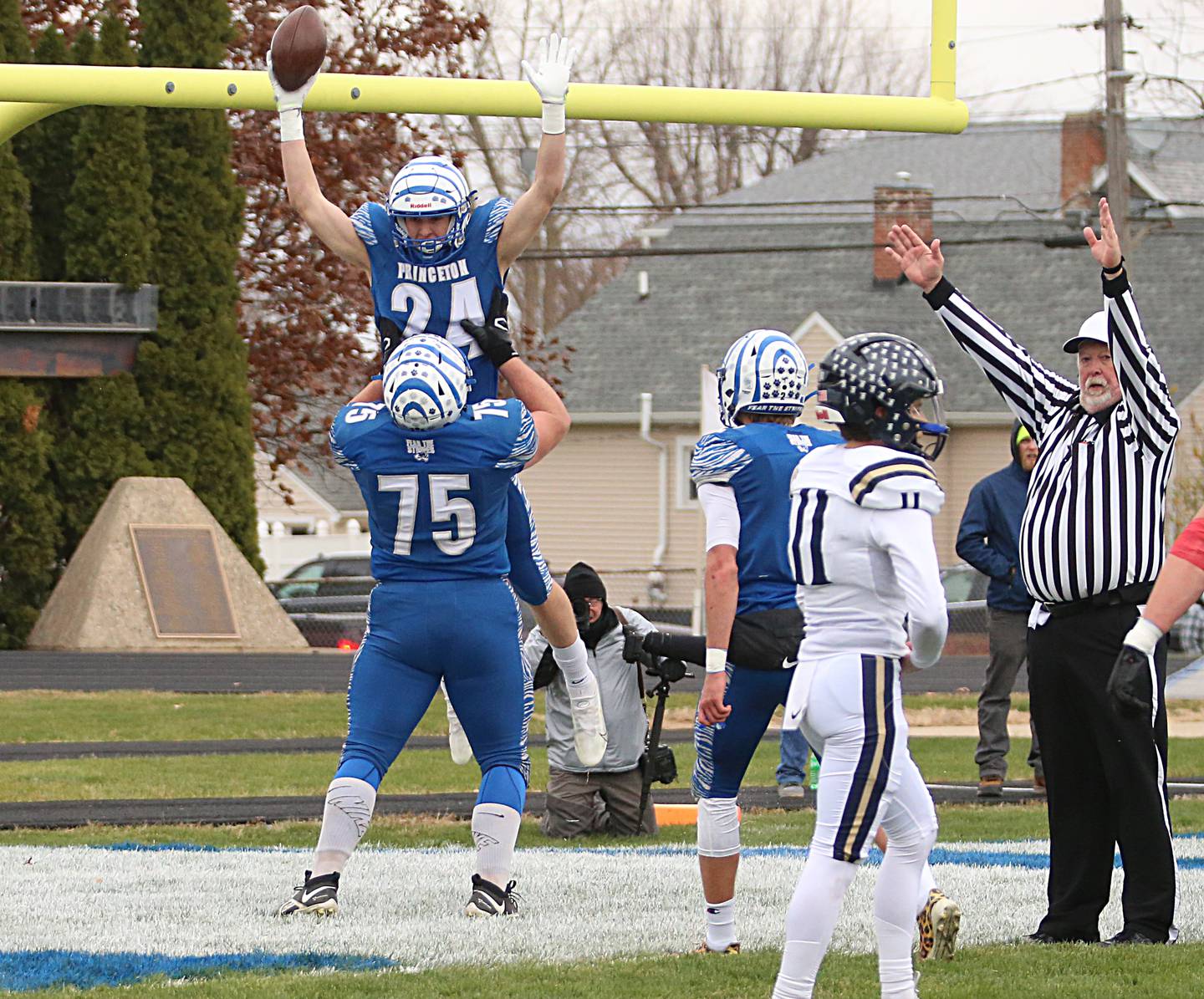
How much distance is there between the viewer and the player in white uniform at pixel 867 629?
5.16 metres

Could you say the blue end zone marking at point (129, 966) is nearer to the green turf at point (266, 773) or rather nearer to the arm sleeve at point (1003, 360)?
the arm sleeve at point (1003, 360)

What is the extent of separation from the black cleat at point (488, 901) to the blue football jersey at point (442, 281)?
174 centimetres

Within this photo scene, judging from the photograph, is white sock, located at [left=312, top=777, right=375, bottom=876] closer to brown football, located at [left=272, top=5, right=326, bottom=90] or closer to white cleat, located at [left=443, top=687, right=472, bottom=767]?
white cleat, located at [left=443, top=687, right=472, bottom=767]

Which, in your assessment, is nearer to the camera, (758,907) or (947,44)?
(758,907)

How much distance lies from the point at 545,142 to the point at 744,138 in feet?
124

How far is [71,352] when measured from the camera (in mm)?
21438

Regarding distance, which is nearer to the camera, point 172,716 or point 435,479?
point 435,479

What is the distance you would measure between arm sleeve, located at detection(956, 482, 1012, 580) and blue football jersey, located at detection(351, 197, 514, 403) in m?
4.93

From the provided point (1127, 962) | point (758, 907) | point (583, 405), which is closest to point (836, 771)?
point (1127, 962)

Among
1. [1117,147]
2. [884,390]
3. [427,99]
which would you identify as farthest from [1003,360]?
[1117,147]

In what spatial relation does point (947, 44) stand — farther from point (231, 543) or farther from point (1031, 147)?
point (1031, 147)

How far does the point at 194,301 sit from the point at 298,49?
1629 centimetres

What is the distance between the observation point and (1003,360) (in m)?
7.14

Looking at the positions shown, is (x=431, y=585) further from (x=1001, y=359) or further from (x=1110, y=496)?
(x=1110, y=496)
